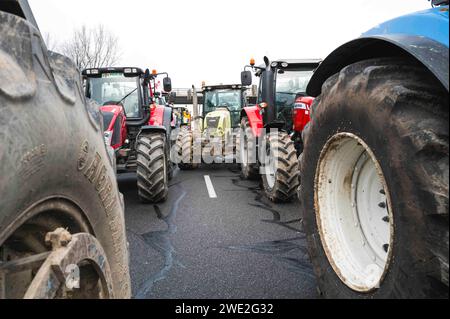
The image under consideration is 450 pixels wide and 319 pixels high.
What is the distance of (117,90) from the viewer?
7.02m

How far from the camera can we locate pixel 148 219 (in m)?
4.96

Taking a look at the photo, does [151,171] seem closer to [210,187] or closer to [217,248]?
[210,187]

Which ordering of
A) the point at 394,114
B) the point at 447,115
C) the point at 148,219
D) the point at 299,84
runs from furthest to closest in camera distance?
the point at 299,84 → the point at 148,219 → the point at 394,114 → the point at 447,115

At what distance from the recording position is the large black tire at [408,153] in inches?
46.5

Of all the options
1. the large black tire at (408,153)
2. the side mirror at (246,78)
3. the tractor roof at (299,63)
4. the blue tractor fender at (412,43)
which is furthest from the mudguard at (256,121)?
the large black tire at (408,153)

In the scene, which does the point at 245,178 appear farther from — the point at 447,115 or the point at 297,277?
the point at 447,115

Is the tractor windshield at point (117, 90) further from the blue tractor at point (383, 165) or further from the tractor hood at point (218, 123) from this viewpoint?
the blue tractor at point (383, 165)

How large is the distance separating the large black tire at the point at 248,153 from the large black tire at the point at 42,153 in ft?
19.5

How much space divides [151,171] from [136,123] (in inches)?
72.2

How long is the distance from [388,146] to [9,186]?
1.21 meters

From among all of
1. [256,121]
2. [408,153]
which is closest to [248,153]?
[256,121]

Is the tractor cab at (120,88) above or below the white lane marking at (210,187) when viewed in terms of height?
above

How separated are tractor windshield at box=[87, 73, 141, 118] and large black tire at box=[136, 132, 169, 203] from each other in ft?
5.10
